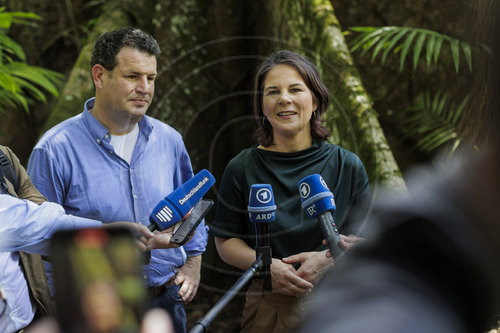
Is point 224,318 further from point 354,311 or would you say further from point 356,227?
point 354,311

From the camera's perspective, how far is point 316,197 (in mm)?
1569

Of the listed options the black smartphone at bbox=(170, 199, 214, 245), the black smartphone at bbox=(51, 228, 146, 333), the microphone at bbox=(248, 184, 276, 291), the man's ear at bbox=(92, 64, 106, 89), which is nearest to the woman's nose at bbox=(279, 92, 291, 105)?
the microphone at bbox=(248, 184, 276, 291)

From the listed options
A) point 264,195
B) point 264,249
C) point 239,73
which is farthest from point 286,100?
point 239,73

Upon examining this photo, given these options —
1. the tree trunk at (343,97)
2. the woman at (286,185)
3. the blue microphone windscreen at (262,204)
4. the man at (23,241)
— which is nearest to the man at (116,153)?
the man at (23,241)

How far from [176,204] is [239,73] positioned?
201cm

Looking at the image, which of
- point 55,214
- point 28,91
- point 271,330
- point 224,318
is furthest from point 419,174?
point 28,91

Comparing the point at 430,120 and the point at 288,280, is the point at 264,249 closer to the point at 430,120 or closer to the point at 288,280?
the point at 288,280

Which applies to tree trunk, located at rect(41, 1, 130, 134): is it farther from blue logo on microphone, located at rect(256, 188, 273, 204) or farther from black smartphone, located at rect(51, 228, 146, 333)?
black smartphone, located at rect(51, 228, 146, 333)

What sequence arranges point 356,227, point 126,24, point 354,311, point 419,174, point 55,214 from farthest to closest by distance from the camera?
1. point 126,24
2. point 356,227
3. point 55,214
4. point 419,174
5. point 354,311

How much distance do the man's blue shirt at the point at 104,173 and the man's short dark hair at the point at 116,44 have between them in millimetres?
216

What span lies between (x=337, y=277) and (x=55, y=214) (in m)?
1.27

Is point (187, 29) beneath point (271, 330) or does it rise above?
above

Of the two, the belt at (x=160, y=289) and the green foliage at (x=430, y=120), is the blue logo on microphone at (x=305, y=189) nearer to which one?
the belt at (x=160, y=289)

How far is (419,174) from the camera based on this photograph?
0.53 metres
